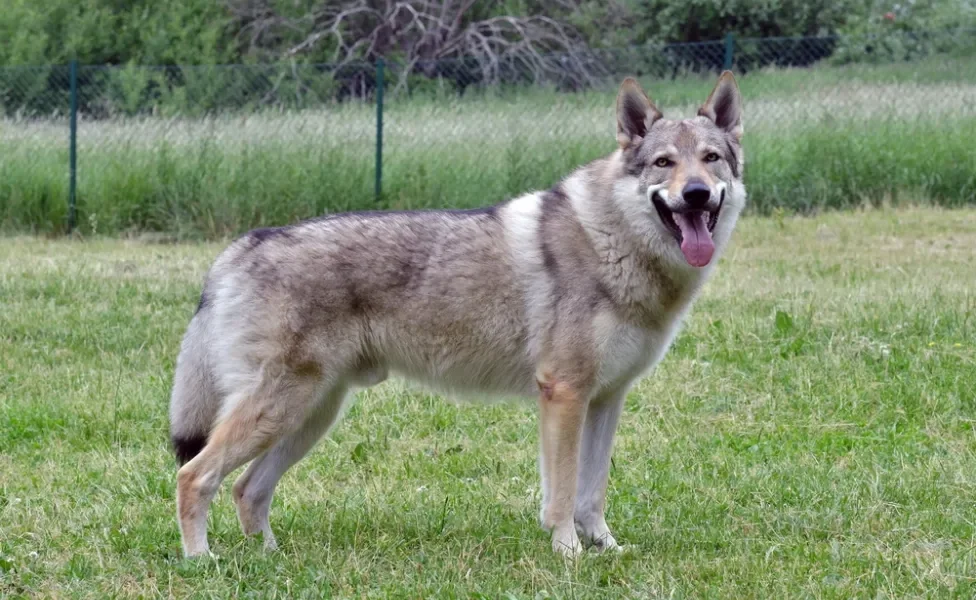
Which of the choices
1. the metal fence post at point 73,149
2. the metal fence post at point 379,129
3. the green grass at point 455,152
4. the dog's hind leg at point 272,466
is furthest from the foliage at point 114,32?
the dog's hind leg at point 272,466

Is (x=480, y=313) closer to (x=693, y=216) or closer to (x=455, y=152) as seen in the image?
(x=693, y=216)

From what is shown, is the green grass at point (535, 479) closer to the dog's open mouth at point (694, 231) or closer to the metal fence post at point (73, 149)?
the dog's open mouth at point (694, 231)

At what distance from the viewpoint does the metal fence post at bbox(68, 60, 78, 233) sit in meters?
12.5

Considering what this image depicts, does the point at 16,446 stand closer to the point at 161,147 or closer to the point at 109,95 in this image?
the point at 161,147

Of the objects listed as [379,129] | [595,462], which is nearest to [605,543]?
[595,462]

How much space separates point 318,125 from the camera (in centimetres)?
1324

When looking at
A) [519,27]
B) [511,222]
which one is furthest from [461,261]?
[519,27]

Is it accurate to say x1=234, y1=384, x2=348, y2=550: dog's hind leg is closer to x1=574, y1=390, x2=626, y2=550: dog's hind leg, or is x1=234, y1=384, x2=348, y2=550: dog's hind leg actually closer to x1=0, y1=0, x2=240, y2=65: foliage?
x1=574, y1=390, x2=626, y2=550: dog's hind leg

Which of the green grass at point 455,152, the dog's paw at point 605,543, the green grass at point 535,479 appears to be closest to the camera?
the green grass at point 535,479

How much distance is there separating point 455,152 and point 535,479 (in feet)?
27.4

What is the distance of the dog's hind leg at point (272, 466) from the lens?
15.0 ft

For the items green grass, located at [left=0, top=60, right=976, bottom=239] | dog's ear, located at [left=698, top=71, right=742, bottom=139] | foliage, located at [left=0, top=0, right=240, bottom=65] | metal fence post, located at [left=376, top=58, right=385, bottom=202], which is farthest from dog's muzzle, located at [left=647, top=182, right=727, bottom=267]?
foliage, located at [left=0, top=0, right=240, bottom=65]

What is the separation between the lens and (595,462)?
470 cm

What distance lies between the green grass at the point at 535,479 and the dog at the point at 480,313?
30cm
